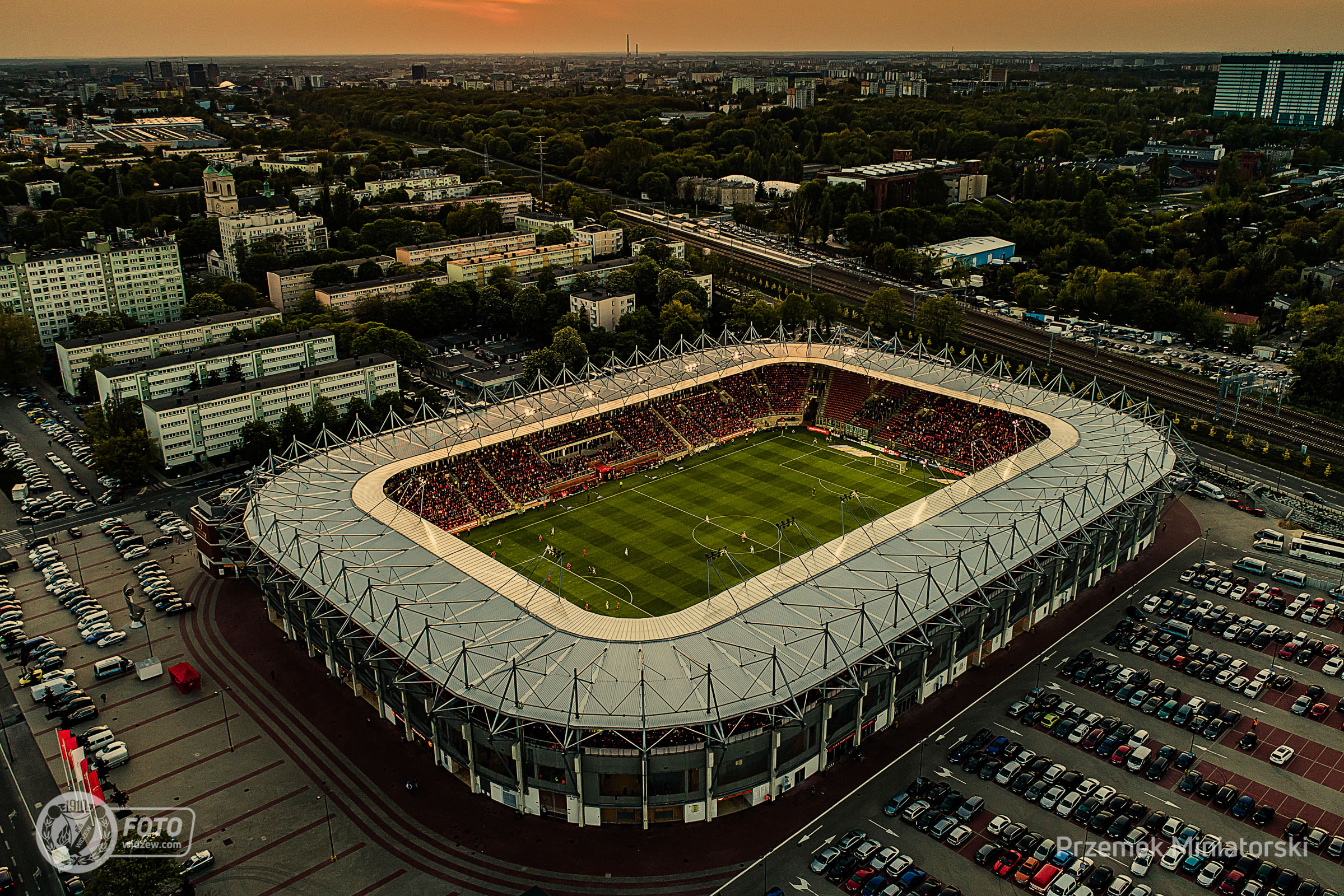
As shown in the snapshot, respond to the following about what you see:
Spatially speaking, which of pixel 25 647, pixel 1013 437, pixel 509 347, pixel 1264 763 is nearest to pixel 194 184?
pixel 509 347

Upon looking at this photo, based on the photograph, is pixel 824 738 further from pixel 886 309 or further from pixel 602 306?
pixel 886 309

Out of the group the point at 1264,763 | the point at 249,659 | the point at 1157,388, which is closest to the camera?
the point at 1264,763

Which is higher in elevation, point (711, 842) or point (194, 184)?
point (194, 184)

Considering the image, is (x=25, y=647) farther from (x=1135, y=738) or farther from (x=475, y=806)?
(x=1135, y=738)

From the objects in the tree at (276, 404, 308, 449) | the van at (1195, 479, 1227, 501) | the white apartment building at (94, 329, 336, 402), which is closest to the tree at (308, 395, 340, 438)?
the tree at (276, 404, 308, 449)

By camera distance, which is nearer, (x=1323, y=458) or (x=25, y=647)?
(x=25, y=647)

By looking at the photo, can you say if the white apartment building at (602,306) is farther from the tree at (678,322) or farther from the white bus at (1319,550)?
the white bus at (1319,550)
